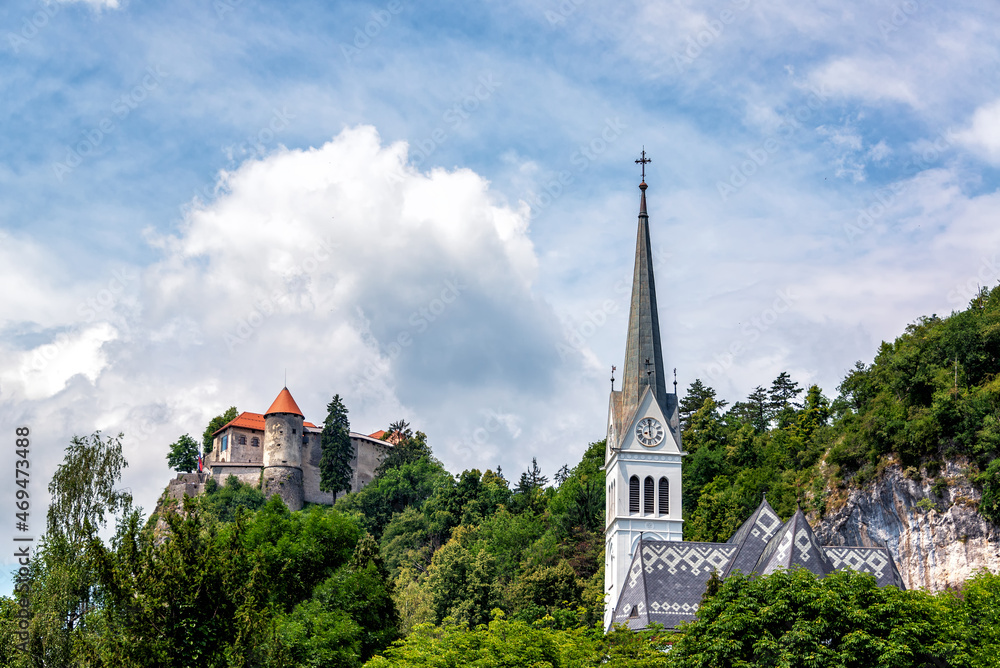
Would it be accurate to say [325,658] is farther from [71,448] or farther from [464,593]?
[464,593]

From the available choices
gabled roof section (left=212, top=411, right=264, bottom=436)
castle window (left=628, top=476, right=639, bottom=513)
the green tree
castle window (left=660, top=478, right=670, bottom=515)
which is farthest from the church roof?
gabled roof section (left=212, top=411, right=264, bottom=436)

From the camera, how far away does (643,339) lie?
63.8 meters

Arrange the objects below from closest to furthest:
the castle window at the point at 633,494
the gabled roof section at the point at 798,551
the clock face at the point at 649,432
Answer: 1. the gabled roof section at the point at 798,551
2. the castle window at the point at 633,494
3. the clock face at the point at 649,432

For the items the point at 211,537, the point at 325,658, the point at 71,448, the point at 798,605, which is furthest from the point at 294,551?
the point at 798,605

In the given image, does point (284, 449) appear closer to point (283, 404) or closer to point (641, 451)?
point (283, 404)

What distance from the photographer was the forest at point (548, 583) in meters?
24.9

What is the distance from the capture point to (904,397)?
59750 millimetres

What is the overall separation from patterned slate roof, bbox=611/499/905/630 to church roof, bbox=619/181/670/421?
11.4 m

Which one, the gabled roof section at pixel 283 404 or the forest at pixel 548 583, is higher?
the gabled roof section at pixel 283 404

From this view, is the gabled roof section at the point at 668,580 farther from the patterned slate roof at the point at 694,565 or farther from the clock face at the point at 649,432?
the clock face at the point at 649,432

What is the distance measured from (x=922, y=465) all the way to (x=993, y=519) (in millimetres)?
5551

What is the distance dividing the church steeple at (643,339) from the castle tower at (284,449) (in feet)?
225

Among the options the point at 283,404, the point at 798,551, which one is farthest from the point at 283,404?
the point at 798,551

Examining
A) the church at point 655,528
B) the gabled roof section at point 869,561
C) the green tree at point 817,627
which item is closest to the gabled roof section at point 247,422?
the church at point 655,528
